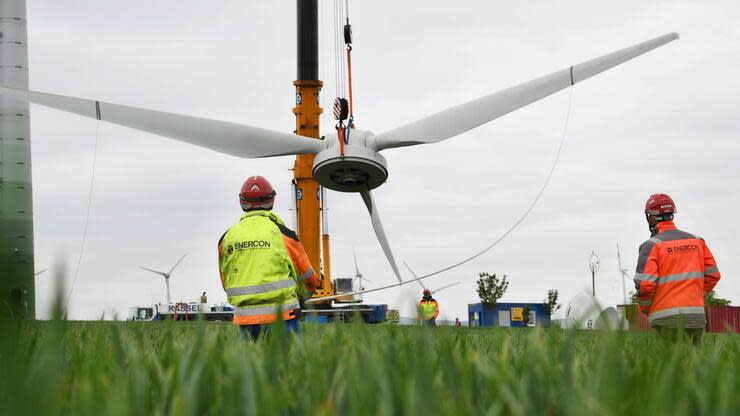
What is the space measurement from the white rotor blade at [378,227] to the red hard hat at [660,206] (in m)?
15.0

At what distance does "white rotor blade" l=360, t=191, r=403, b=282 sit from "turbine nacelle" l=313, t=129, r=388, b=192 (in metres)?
1.44

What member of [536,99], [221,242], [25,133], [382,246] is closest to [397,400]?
[221,242]

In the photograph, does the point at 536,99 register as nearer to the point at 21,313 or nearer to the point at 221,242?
the point at 221,242

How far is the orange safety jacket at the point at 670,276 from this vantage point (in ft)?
30.0

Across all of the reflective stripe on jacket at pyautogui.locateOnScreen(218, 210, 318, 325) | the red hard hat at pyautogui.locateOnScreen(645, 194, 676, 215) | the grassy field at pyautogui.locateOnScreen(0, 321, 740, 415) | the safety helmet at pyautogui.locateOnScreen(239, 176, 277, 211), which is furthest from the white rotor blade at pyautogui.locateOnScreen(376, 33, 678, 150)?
the grassy field at pyautogui.locateOnScreen(0, 321, 740, 415)

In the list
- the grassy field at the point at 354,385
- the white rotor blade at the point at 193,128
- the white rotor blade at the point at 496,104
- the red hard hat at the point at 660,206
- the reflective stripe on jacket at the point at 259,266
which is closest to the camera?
the grassy field at the point at 354,385

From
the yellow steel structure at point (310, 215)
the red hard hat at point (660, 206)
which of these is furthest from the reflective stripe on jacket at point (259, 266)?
the yellow steel structure at point (310, 215)

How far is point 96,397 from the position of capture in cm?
115

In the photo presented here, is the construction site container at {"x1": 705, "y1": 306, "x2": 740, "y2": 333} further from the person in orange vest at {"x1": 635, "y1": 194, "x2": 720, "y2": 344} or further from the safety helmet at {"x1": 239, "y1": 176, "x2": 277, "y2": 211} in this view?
the safety helmet at {"x1": 239, "y1": 176, "x2": 277, "y2": 211}

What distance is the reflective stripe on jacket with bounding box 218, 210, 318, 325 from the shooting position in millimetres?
7543

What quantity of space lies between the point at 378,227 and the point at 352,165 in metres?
5.33

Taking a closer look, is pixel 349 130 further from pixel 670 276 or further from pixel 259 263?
pixel 259 263

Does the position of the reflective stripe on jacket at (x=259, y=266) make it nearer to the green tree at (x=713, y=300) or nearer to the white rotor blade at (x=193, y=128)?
the white rotor blade at (x=193, y=128)

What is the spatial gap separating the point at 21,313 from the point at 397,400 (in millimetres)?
698
